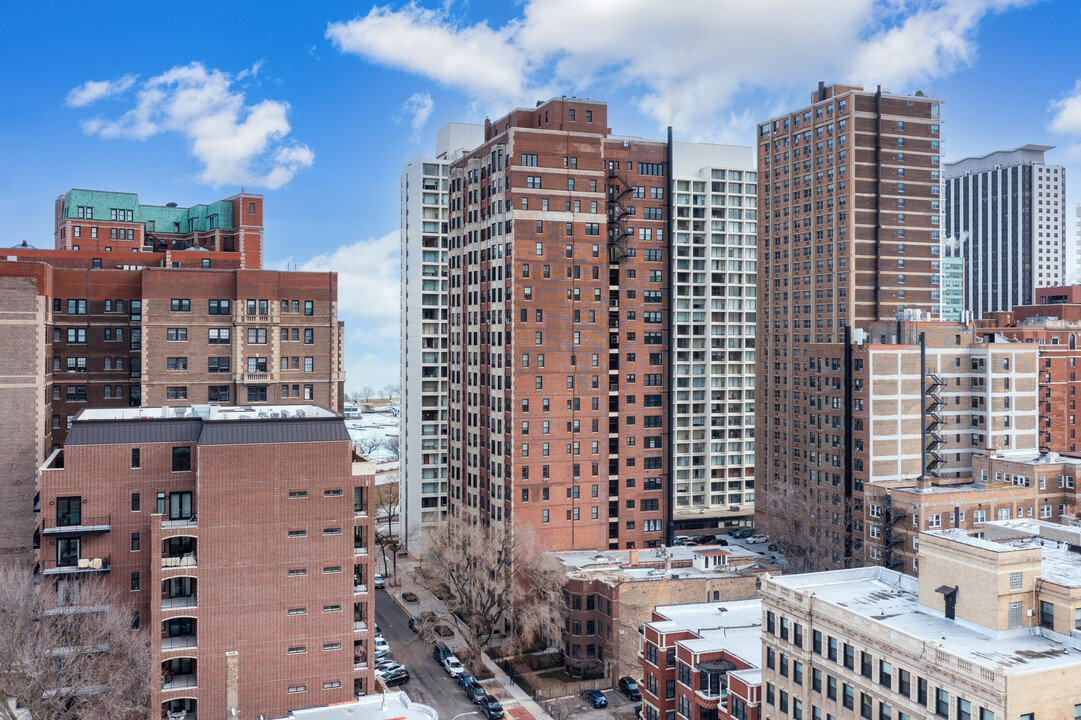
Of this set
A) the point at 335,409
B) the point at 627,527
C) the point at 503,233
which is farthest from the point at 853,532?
the point at 335,409

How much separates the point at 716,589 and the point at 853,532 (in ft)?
97.0

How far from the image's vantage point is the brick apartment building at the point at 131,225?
406ft

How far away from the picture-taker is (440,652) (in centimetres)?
9381

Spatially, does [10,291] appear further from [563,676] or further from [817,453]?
[817,453]

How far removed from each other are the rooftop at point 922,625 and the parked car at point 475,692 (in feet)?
102

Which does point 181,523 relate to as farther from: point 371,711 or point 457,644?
point 457,644

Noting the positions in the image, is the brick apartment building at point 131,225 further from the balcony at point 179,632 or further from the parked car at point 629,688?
the parked car at point 629,688

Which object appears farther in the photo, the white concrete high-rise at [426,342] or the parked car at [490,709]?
the white concrete high-rise at [426,342]

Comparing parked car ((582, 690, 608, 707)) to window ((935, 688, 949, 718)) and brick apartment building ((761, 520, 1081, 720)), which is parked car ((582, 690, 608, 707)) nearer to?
brick apartment building ((761, 520, 1081, 720))

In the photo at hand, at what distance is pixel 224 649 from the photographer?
60.0m

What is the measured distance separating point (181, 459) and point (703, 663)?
135 ft

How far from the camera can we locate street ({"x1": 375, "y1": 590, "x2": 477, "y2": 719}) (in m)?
81.7

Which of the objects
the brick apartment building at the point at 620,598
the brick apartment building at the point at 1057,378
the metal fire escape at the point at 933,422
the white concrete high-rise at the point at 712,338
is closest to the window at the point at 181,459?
the brick apartment building at the point at 620,598

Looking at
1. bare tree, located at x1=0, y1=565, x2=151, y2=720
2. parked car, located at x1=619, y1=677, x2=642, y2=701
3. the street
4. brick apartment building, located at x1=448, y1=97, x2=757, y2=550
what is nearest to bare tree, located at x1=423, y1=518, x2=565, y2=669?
the street
